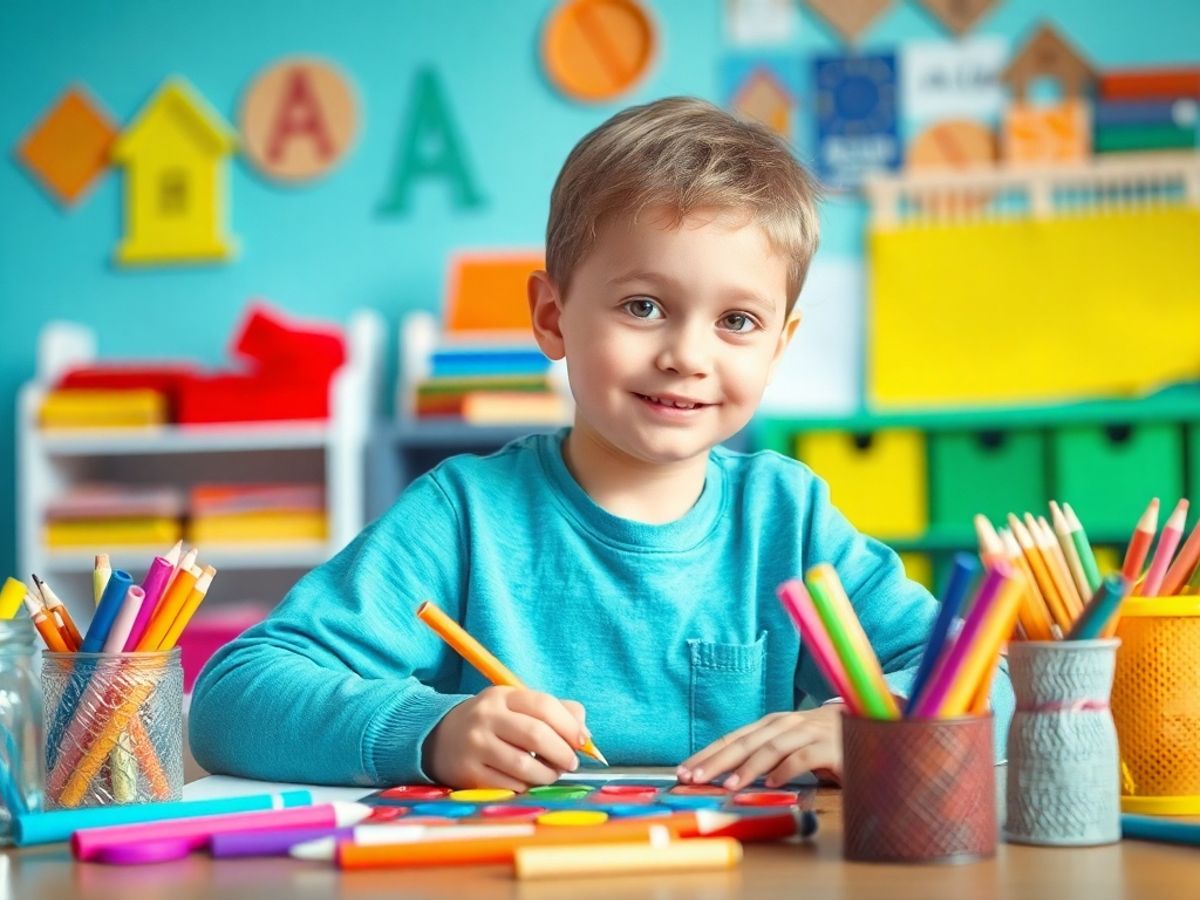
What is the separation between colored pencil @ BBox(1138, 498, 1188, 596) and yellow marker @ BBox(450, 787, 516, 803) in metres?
0.29

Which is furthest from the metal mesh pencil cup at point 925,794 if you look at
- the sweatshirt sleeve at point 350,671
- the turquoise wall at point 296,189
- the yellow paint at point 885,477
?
the turquoise wall at point 296,189

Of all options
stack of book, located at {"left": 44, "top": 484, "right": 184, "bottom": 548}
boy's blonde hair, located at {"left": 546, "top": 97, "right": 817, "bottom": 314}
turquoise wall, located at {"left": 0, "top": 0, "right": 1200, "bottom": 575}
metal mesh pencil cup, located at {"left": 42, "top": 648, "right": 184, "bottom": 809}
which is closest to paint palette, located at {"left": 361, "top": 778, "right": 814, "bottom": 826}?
metal mesh pencil cup, located at {"left": 42, "top": 648, "right": 184, "bottom": 809}

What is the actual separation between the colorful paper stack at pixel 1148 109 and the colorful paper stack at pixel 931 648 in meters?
2.51

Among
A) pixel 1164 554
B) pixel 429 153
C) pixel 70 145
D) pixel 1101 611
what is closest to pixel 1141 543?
pixel 1164 554

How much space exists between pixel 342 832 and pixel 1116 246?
8.04 feet

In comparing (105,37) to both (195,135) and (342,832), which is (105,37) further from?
(342,832)

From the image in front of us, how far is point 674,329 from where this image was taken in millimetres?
935

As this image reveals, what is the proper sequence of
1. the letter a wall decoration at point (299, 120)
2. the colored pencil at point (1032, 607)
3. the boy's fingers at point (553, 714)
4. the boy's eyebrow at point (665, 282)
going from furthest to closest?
the letter a wall decoration at point (299, 120) → the boy's eyebrow at point (665, 282) → the boy's fingers at point (553, 714) → the colored pencil at point (1032, 607)

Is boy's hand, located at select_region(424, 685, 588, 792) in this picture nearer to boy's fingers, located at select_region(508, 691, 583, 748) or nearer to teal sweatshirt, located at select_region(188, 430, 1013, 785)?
boy's fingers, located at select_region(508, 691, 583, 748)

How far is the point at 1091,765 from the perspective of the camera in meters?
0.59

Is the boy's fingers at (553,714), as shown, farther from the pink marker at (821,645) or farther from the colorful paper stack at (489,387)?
the colorful paper stack at (489,387)

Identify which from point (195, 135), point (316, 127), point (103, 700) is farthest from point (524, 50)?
point (103, 700)

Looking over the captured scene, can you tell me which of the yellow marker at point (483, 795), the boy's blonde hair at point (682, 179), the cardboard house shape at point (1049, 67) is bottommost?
the yellow marker at point (483, 795)

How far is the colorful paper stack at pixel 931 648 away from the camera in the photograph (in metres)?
0.55
